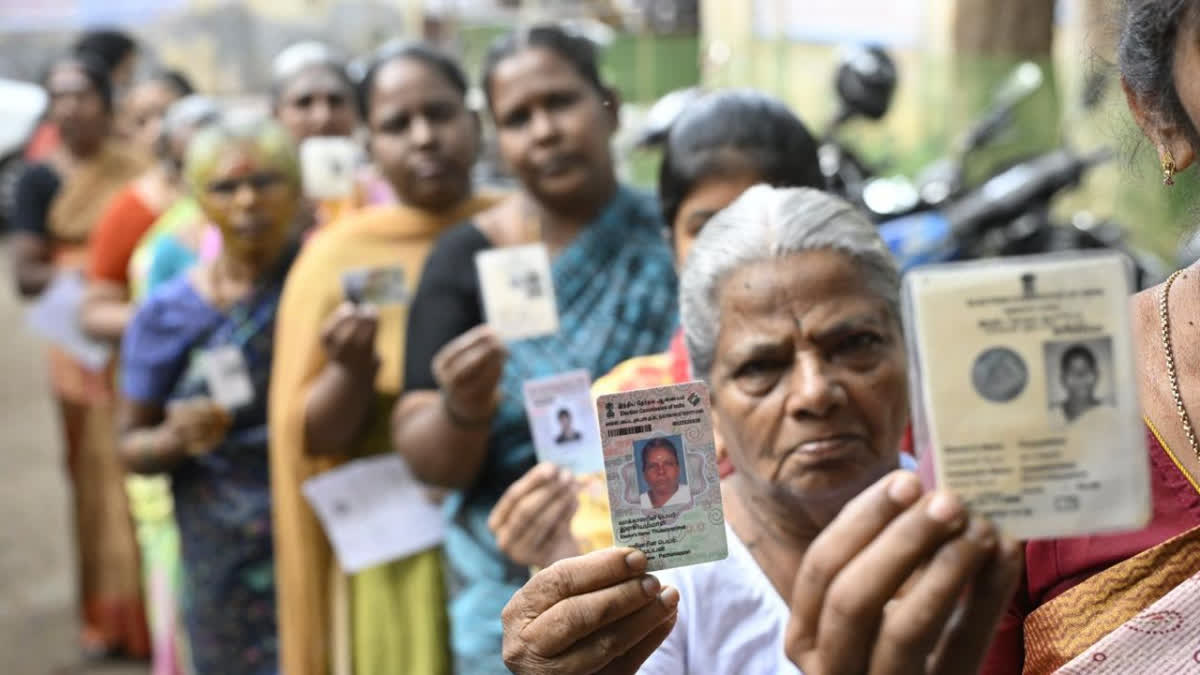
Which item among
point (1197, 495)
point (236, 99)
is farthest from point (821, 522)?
point (236, 99)

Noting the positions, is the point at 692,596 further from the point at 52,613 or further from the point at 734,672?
the point at 52,613

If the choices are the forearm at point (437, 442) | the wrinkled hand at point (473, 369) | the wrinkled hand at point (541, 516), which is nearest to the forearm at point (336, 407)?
the forearm at point (437, 442)

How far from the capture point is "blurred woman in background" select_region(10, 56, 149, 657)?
5.79 metres

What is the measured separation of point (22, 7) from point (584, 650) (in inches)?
607

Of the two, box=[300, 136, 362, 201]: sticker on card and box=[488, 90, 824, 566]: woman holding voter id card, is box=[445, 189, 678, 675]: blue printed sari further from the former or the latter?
box=[300, 136, 362, 201]: sticker on card

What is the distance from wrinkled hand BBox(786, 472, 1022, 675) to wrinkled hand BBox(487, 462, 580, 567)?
Answer: 2.52 ft

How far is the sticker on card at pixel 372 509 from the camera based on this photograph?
3.23 meters

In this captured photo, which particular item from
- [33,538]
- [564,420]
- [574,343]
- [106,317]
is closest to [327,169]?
[106,317]

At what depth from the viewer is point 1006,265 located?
2.97ft

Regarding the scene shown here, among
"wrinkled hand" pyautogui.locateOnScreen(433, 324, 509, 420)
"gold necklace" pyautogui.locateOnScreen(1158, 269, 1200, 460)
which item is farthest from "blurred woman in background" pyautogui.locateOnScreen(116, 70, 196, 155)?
"gold necklace" pyautogui.locateOnScreen(1158, 269, 1200, 460)

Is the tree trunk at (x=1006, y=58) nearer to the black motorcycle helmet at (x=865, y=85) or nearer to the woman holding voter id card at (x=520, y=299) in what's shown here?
the black motorcycle helmet at (x=865, y=85)

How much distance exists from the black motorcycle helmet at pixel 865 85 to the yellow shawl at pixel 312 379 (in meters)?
1.45

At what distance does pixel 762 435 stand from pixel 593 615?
0.38 m

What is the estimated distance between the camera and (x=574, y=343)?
2.42 m
